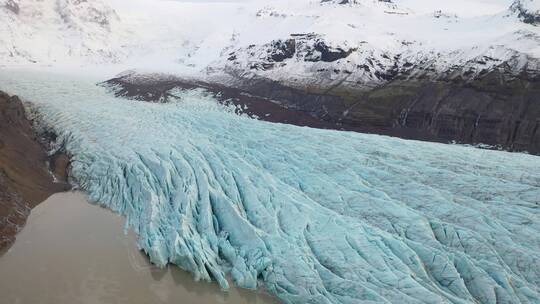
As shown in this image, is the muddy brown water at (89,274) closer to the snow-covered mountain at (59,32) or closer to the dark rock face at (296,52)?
the dark rock face at (296,52)

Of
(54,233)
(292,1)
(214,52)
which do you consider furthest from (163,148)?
(292,1)

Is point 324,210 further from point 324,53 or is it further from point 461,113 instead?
point 324,53

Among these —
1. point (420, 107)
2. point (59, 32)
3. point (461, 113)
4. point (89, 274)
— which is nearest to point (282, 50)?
point (420, 107)

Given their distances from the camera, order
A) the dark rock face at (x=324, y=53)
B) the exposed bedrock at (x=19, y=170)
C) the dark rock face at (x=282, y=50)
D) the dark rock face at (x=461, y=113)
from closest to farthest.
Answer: the exposed bedrock at (x=19, y=170) → the dark rock face at (x=461, y=113) → the dark rock face at (x=324, y=53) → the dark rock face at (x=282, y=50)

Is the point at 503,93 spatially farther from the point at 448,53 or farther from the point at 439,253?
the point at 439,253

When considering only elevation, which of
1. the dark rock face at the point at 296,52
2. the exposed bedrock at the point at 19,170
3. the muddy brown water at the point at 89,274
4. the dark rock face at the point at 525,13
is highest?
the dark rock face at the point at 525,13

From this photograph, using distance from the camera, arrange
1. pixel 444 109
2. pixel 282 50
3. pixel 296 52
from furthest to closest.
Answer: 1. pixel 282 50
2. pixel 296 52
3. pixel 444 109

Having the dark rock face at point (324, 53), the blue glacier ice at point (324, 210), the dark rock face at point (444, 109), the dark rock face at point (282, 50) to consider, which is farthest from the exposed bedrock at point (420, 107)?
the blue glacier ice at point (324, 210)
